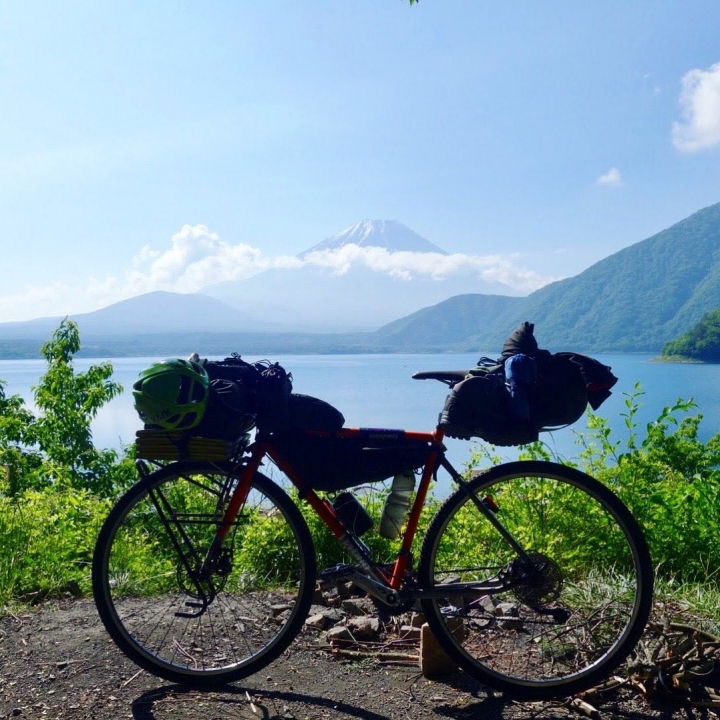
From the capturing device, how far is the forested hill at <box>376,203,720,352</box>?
48312 millimetres

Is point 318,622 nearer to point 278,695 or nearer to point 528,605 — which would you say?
point 278,695

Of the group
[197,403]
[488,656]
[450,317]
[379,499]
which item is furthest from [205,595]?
[450,317]

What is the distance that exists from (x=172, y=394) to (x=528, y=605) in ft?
5.72

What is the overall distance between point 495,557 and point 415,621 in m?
0.55

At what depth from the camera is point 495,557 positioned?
11.3 ft

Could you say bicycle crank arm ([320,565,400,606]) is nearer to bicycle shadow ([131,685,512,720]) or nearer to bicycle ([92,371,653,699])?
bicycle ([92,371,653,699])

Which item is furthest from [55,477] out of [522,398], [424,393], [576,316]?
[576,316]

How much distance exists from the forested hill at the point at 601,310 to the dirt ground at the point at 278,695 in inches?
→ 896

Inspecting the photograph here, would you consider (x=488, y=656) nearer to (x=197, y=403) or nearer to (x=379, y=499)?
(x=197, y=403)

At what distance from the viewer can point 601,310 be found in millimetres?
57031

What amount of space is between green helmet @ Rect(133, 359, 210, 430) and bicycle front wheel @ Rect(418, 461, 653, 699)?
3.50 ft

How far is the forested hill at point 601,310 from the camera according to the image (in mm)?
48312

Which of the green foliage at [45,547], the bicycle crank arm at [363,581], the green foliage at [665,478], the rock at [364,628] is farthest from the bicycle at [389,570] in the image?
the green foliage at [45,547]

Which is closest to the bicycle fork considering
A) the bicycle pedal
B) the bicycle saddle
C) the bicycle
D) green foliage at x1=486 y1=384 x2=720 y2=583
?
the bicycle
